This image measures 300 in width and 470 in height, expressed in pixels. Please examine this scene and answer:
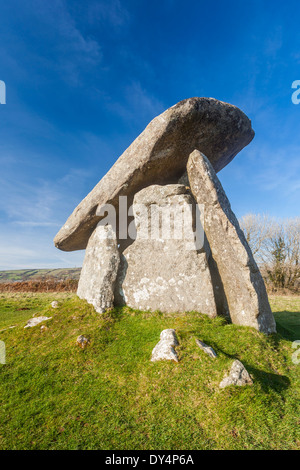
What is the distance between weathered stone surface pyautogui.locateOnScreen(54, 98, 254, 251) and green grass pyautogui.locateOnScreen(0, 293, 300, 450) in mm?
3890

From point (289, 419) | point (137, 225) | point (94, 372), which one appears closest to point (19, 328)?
point (94, 372)

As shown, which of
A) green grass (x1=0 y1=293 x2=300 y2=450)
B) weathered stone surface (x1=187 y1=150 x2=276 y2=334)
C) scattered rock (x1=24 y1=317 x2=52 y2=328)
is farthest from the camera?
scattered rock (x1=24 y1=317 x2=52 y2=328)

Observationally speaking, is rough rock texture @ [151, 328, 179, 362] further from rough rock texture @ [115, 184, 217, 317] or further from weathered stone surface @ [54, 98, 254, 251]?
weathered stone surface @ [54, 98, 254, 251]

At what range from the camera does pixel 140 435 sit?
3.78 m

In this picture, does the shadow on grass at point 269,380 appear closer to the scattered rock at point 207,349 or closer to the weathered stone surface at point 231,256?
the scattered rock at point 207,349

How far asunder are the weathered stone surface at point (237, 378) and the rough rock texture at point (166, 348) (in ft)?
3.50

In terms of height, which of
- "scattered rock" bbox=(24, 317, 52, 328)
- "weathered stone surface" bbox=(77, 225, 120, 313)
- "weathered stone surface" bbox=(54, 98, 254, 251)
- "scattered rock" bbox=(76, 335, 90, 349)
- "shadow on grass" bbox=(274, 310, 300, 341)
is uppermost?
"weathered stone surface" bbox=(54, 98, 254, 251)

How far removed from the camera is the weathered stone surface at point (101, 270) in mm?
7707

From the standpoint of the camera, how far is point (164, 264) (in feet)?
25.5

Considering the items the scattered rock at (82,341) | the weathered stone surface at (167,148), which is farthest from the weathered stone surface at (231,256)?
the scattered rock at (82,341)

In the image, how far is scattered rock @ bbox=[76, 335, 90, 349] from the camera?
19.9ft

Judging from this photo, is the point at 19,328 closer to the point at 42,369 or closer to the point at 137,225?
the point at 42,369

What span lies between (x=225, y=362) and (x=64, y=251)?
8123 millimetres

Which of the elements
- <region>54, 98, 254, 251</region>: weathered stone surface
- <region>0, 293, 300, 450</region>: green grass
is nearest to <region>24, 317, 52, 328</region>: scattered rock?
<region>0, 293, 300, 450</region>: green grass
